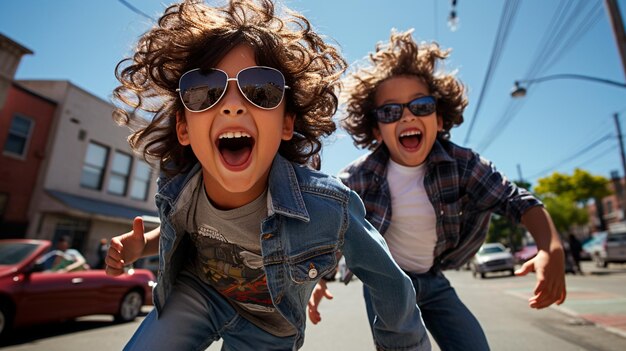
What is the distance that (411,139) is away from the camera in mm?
2664

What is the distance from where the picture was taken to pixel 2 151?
12500 millimetres

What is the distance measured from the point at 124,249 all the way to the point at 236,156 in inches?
26.9

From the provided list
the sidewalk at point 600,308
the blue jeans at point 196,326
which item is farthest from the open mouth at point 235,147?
the sidewalk at point 600,308

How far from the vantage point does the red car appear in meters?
5.13

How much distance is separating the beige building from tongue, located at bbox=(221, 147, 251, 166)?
46.5ft

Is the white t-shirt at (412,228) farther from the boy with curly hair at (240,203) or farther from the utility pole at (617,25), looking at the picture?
the utility pole at (617,25)

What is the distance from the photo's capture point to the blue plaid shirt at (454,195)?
2.34 m

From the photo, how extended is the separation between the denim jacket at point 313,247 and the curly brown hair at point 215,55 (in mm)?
510

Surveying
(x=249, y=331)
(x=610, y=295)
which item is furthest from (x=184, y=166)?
(x=610, y=295)

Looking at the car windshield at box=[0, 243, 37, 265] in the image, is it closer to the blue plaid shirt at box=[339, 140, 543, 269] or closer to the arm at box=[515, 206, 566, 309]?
the blue plaid shirt at box=[339, 140, 543, 269]

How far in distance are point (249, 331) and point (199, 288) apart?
1.07 feet

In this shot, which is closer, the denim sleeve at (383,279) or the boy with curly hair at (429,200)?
the denim sleeve at (383,279)

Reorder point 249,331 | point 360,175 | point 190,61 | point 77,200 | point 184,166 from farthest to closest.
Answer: point 77,200 < point 360,175 < point 184,166 < point 190,61 < point 249,331

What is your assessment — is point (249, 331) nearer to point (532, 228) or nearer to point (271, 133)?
point (271, 133)
